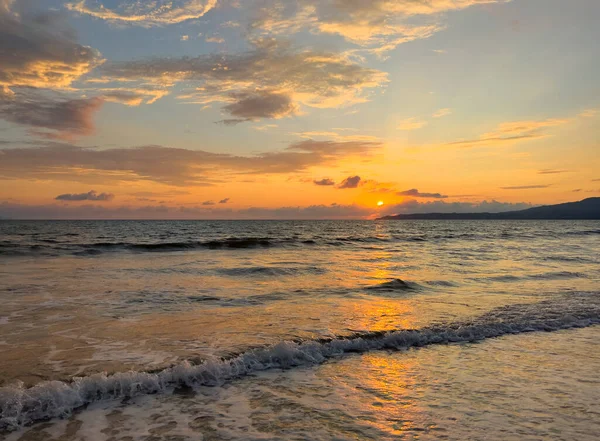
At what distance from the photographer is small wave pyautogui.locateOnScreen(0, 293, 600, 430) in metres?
6.42

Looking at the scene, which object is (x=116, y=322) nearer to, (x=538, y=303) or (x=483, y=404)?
(x=483, y=404)

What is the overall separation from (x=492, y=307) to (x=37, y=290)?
1799 cm

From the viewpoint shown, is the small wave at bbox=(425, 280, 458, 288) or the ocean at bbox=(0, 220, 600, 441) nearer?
the ocean at bbox=(0, 220, 600, 441)

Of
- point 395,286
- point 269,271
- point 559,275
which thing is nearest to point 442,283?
point 395,286

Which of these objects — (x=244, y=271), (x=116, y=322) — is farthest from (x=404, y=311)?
(x=244, y=271)

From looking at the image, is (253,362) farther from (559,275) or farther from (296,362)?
(559,275)

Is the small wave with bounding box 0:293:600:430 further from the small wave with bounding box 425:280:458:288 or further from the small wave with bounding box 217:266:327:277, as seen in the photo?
the small wave with bounding box 217:266:327:277

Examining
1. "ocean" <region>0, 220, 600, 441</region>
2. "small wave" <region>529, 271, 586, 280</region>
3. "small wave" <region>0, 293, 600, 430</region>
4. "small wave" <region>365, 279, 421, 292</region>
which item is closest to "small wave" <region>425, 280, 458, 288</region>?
"small wave" <region>365, 279, 421, 292</region>

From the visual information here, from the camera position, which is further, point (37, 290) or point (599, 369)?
point (37, 290)

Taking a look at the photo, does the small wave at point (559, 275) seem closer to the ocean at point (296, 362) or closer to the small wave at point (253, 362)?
the ocean at point (296, 362)

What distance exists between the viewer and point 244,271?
24.4m

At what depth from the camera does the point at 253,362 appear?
8547 mm

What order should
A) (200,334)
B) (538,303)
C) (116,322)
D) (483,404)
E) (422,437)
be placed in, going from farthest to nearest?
(538,303), (116,322), (200,334), (483,404), (422,437)

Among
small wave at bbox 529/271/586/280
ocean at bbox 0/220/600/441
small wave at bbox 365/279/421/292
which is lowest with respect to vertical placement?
small wave at bbox 529/271/586/280
